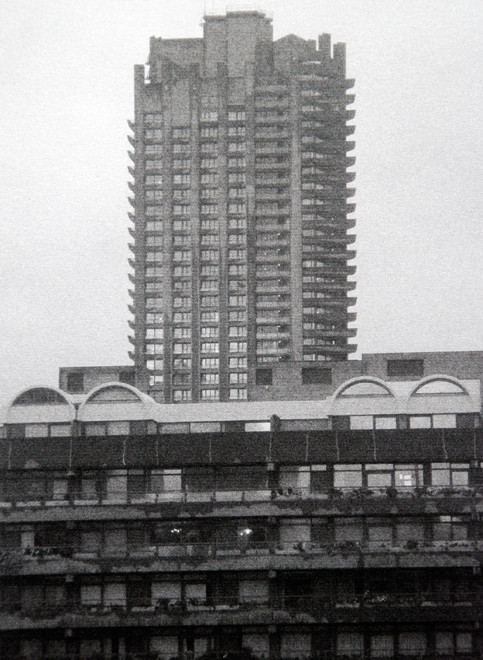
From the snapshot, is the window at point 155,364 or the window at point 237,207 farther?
the window at point 237,207

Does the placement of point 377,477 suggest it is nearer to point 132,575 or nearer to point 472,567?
point 472,567

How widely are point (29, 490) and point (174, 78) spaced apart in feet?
234

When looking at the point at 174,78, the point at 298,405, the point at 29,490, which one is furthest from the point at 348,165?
the point at 29,490

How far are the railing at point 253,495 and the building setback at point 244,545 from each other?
0.33ft

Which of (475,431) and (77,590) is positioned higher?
(475,431)

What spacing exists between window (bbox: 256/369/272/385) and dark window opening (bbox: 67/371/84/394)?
49.6ft

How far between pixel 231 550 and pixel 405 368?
1547 inches

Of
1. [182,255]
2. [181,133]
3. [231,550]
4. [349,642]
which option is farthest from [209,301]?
[349,642]

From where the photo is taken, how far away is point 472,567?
5334 centimetres

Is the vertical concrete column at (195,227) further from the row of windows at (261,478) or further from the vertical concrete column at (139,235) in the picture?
the row of windows at (261,478)

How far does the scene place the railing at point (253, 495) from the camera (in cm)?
5562

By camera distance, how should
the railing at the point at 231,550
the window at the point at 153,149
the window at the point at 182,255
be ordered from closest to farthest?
the railing at the point at 231,550
the window at the point at 182,255
the window at the point at 153,149

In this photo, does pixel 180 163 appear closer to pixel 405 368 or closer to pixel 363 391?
pixel 405 368

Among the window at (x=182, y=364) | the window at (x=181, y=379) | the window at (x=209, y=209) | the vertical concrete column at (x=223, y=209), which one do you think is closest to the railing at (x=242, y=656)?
the vertical concrete column at (x=223, y=209)
